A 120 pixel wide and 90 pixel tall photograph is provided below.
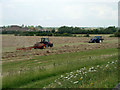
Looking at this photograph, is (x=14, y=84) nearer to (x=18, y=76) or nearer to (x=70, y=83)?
(x=18, y=76)

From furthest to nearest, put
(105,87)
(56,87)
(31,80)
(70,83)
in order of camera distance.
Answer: (31,80) < (70,83) < (56,87) < (105,87)

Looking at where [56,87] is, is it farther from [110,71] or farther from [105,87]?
[110,71]

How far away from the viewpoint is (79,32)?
289 ft

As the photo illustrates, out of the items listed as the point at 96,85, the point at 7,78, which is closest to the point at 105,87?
the point at 96,85

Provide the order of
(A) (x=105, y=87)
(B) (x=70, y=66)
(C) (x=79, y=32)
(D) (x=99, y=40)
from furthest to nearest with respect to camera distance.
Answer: (C) (x=79, y=32)
(D) (x=99, y=40)
(B) (x=70, y=66)
(A) (x=105, y=87)

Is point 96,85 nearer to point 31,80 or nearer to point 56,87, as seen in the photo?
point 56,87

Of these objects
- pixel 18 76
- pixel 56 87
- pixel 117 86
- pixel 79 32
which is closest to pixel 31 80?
pixel 18 76

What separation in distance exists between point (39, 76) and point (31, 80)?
2.43 ft

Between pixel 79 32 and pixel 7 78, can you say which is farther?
pixel 79 32

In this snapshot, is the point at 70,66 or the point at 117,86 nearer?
the point at 117,86

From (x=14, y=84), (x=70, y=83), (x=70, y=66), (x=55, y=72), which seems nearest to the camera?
(x=70, y=83)

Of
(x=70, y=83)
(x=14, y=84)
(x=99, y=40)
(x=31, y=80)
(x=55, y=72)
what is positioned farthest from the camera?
(x=99, y=40)

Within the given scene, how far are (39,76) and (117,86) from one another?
504 centimetres

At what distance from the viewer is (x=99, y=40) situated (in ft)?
135
